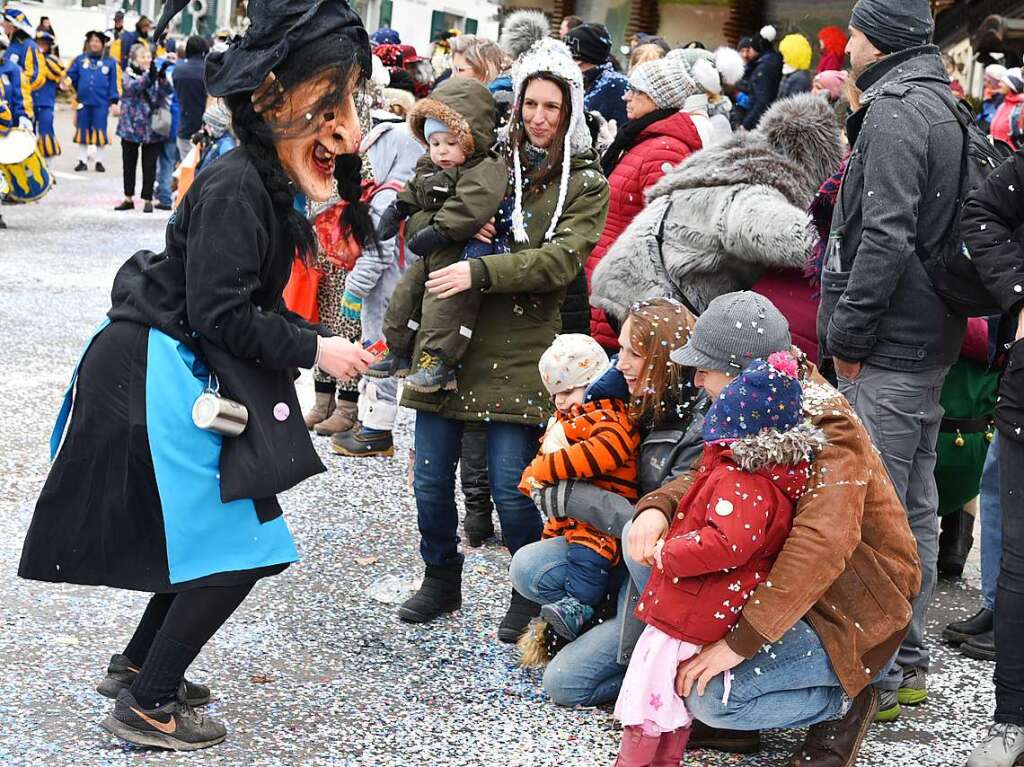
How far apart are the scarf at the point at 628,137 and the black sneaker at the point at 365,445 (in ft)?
5.83

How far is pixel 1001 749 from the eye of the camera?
3.52m

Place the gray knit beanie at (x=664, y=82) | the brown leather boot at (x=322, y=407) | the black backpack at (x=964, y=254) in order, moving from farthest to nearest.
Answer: the brown leather boot at (x=322, y=407)
the gray knit beanie at (x=664, y=82)
the black backpack at (x=964, y=254)

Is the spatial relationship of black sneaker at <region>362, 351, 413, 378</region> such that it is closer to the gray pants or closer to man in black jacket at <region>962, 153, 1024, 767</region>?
the gray pants

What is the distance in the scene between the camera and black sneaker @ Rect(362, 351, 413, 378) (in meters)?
4.56

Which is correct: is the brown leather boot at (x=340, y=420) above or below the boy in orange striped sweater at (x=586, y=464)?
below

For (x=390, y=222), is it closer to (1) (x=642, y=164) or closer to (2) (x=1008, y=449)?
(1) (x=642, y=164)

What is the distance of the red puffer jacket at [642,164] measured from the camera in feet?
18.9

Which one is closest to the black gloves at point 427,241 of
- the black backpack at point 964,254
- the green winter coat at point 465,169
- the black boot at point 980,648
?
the green winter coat at point 465,169

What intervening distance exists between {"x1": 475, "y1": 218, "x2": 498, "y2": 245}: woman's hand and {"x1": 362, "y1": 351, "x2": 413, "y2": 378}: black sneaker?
53 centimetres

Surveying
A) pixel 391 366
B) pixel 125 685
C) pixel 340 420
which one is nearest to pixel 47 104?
pixel 340 420

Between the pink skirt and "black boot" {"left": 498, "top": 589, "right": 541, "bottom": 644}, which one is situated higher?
the pink skirt

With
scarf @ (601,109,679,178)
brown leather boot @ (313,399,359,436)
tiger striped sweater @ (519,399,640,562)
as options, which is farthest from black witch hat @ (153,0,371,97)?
brown leather boot @ (313,399,359,436)

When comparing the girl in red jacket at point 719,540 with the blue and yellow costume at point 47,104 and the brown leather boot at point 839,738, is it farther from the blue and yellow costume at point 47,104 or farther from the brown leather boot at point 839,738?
the blue and yellow costume at point 47,104

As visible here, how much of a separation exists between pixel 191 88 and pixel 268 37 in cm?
1109
